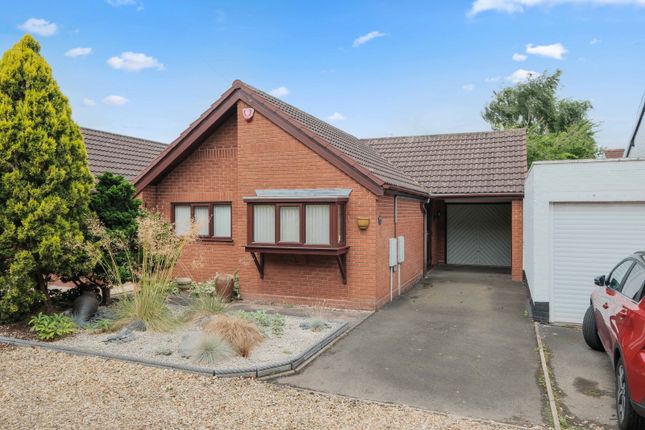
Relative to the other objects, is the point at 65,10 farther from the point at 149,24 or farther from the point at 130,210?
the point at 130,210

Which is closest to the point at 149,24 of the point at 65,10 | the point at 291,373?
the point at 65,10

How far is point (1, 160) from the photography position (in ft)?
24.5

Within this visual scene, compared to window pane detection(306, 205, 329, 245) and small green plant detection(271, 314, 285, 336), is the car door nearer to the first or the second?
small green plant detection(271, 314, 285, 336)

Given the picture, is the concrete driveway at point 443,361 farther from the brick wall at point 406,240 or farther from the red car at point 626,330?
the red car at point 626,330


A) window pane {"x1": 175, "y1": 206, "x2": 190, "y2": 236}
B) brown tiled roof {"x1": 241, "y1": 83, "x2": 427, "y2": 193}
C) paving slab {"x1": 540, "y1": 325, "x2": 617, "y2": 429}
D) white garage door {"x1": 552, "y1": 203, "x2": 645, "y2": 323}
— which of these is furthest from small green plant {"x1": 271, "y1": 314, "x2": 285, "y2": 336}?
white garage door {"x1": 552, "y1": 203, "x2": 645, "y2": 323}

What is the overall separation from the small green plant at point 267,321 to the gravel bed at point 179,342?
9cm

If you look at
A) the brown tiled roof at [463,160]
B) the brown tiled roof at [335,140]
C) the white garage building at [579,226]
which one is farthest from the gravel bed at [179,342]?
the brown tiled roof at [463,160]

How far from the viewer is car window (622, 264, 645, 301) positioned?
4.74 metres

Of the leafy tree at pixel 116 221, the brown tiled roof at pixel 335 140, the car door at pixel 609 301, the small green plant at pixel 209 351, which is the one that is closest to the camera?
the car door at pixel 609 301

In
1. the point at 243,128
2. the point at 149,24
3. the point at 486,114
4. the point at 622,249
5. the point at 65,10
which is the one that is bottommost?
the point at 622,249

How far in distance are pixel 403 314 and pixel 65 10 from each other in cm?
1102

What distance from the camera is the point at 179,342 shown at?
7.11 metres

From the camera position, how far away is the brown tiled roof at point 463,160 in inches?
565

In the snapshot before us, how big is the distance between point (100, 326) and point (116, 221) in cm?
220
